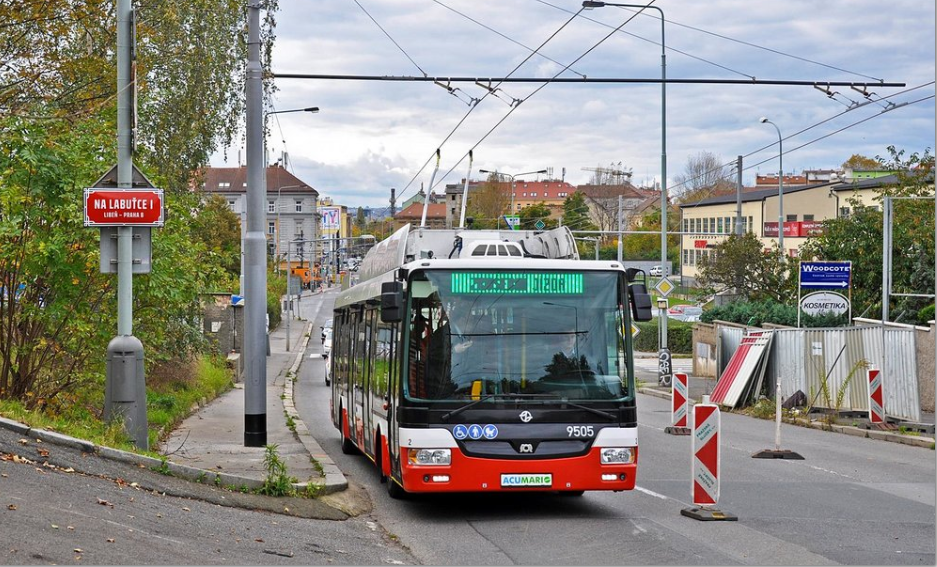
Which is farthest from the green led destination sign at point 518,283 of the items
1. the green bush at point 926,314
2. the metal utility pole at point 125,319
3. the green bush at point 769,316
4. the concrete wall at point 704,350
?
the concrete wall at point 704,350

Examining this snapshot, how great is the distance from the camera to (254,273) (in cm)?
1608

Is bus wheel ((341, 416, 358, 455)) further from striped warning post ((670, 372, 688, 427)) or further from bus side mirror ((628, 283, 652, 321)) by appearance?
bus side mirror ((628, 283, 652, 321))

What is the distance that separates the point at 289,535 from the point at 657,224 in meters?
103

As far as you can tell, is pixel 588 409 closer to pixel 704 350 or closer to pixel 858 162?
pixel 704 350

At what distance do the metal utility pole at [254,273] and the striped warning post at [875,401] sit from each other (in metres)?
12.1

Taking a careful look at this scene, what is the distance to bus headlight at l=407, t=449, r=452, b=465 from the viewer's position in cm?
1073

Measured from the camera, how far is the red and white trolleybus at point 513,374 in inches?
424

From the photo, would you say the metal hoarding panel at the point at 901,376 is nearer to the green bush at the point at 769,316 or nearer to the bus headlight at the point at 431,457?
the green bush at the point at 769,316

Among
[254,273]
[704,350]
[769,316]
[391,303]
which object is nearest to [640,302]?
[391,303]

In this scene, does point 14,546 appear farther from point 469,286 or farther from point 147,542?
point 469,286

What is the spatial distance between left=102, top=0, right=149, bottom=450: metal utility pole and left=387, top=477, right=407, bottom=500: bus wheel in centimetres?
290

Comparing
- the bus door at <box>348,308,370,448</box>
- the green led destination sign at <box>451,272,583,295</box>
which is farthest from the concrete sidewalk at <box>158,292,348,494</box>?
the green led destination sign at <box>451,272,583,295</box>

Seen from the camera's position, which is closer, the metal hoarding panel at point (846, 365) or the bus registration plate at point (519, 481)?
the bus registration plate at point (519, 481)

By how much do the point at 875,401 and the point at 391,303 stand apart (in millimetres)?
14453
